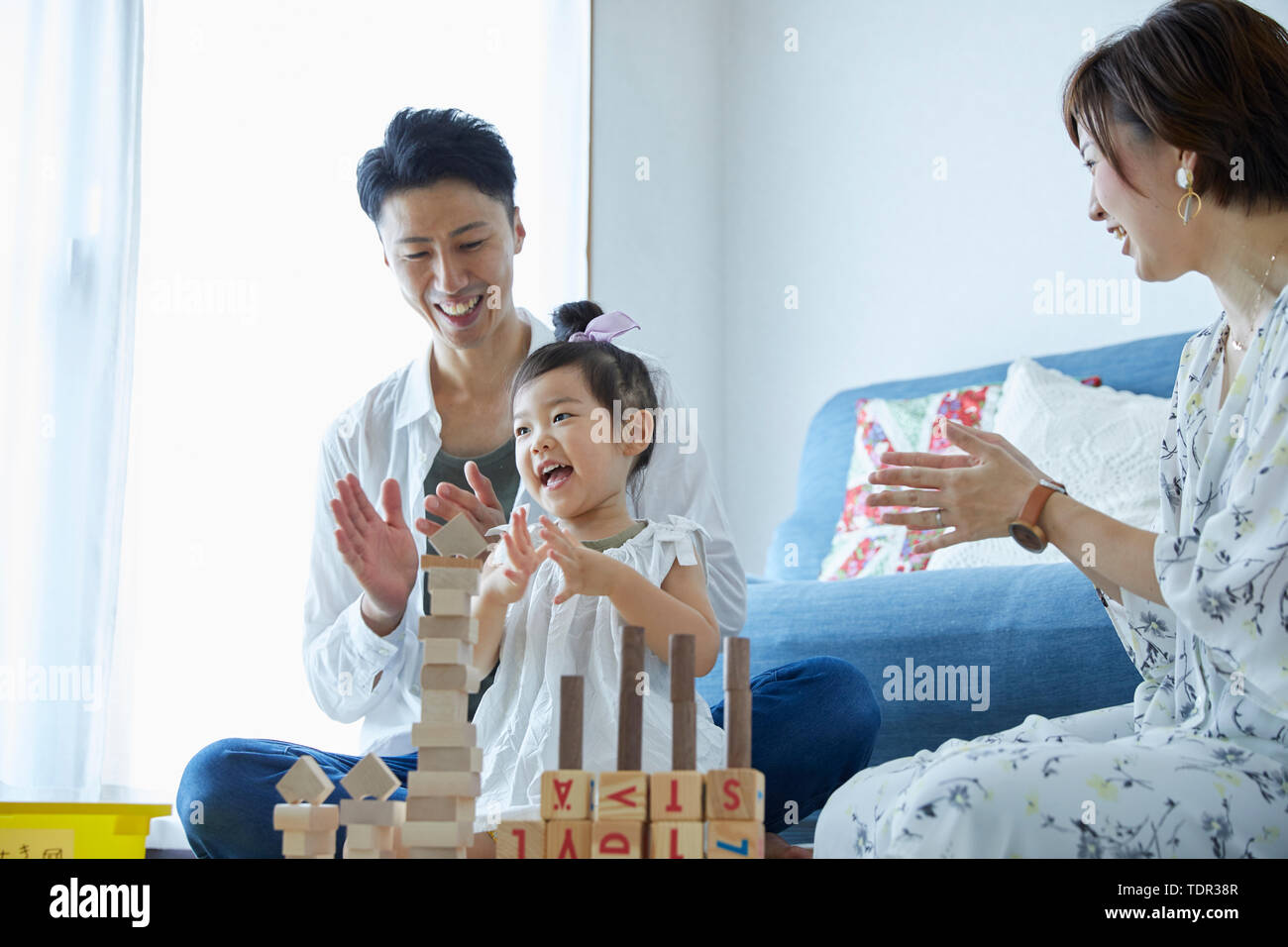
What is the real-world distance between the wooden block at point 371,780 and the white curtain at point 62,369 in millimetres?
1521

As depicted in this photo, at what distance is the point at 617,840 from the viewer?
80cm

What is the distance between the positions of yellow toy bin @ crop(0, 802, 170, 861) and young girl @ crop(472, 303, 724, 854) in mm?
399

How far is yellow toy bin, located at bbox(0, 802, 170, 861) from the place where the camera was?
0.88 m

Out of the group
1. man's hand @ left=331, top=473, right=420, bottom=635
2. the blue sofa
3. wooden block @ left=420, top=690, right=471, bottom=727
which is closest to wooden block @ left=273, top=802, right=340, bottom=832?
wooden block @ left=420, top=690, right=471, bottom=727

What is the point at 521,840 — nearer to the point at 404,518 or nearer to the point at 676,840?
the point at 676,840

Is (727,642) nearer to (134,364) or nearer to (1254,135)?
(1254,135)

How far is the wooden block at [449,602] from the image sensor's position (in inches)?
34.4

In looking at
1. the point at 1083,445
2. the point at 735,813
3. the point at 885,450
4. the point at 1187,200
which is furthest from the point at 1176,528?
the point at 885,450

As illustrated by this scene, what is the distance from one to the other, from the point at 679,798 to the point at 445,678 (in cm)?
19

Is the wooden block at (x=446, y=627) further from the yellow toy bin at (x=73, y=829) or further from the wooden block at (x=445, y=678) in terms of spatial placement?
the yellow toy bin at (x=73, y=829)

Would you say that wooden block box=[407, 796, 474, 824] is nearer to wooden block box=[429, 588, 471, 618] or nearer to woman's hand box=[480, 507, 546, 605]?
wooden block box=[429, 588, 471, 618]

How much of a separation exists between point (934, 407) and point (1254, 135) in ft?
5.17

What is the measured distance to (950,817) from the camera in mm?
904
